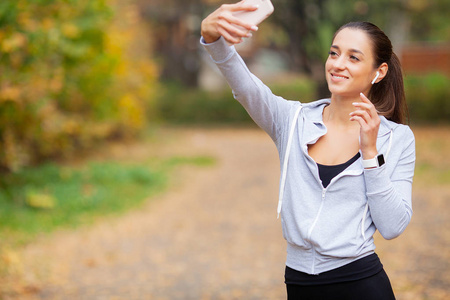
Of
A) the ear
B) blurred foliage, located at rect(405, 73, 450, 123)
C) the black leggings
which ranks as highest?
the ear

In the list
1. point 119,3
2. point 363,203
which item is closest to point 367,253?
point 363,203

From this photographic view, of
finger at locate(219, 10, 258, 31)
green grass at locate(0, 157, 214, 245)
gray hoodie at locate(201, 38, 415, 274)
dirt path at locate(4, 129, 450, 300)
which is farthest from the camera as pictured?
green grass at locate(0, 157, 214, 245)

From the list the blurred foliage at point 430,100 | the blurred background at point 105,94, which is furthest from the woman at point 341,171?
the blurred foliage at point 430,100

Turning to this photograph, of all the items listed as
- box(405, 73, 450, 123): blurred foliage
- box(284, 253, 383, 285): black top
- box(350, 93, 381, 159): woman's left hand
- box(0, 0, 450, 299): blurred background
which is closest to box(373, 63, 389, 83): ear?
box(350, 93, 381, 159): woman's left hand

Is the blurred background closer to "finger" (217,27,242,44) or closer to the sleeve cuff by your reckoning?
the sleeve cuff

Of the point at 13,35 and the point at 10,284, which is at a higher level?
the point at 13,35

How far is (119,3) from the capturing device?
556 inches

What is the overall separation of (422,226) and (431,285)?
95.0 inches

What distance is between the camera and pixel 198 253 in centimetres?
698

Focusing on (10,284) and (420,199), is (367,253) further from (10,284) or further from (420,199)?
(420,199)

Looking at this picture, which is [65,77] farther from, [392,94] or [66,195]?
[392,94]

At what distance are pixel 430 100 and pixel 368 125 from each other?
17568 mm

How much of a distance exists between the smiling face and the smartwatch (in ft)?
0.96

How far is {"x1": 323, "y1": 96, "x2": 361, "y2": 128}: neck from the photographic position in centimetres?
209
